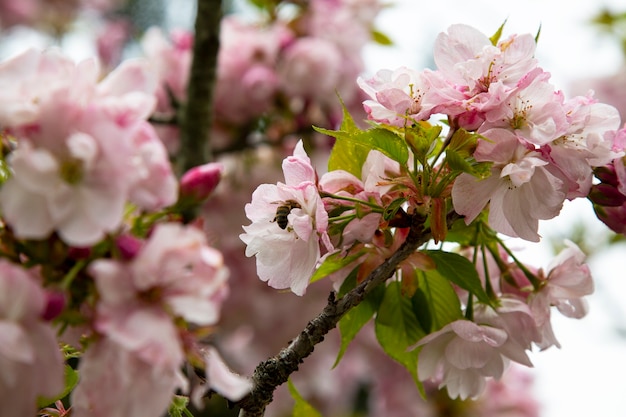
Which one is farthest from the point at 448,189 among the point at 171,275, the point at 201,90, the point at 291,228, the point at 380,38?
the point at 380,38

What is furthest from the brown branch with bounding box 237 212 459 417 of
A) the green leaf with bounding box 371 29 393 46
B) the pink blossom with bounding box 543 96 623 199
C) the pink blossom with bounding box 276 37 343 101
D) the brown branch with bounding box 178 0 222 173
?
the green leaf with bounding box 371 29 393 46

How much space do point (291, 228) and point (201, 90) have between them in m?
0.93

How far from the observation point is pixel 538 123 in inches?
25.5

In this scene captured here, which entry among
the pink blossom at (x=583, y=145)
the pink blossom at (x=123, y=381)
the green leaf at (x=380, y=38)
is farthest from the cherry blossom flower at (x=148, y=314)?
the green leaf at (x=380, y=38)

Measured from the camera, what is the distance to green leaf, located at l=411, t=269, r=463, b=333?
762 millimetres

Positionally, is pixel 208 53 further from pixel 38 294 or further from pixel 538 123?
pixel 38 294

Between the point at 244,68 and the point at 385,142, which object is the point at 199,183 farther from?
the point at 244,68

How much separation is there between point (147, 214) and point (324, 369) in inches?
85.0

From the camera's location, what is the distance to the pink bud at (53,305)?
1.54ft

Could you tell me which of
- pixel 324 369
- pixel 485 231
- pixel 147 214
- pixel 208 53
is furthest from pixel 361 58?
pixel 147 214

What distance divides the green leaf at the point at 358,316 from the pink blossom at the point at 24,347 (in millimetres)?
366

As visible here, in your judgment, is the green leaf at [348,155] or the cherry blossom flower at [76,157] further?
the green leaf at [348,155]

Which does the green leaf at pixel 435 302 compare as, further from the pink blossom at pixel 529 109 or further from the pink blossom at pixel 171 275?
the pink blossom at pixel 171 275

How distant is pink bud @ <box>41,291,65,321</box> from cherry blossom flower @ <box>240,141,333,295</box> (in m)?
0.22
